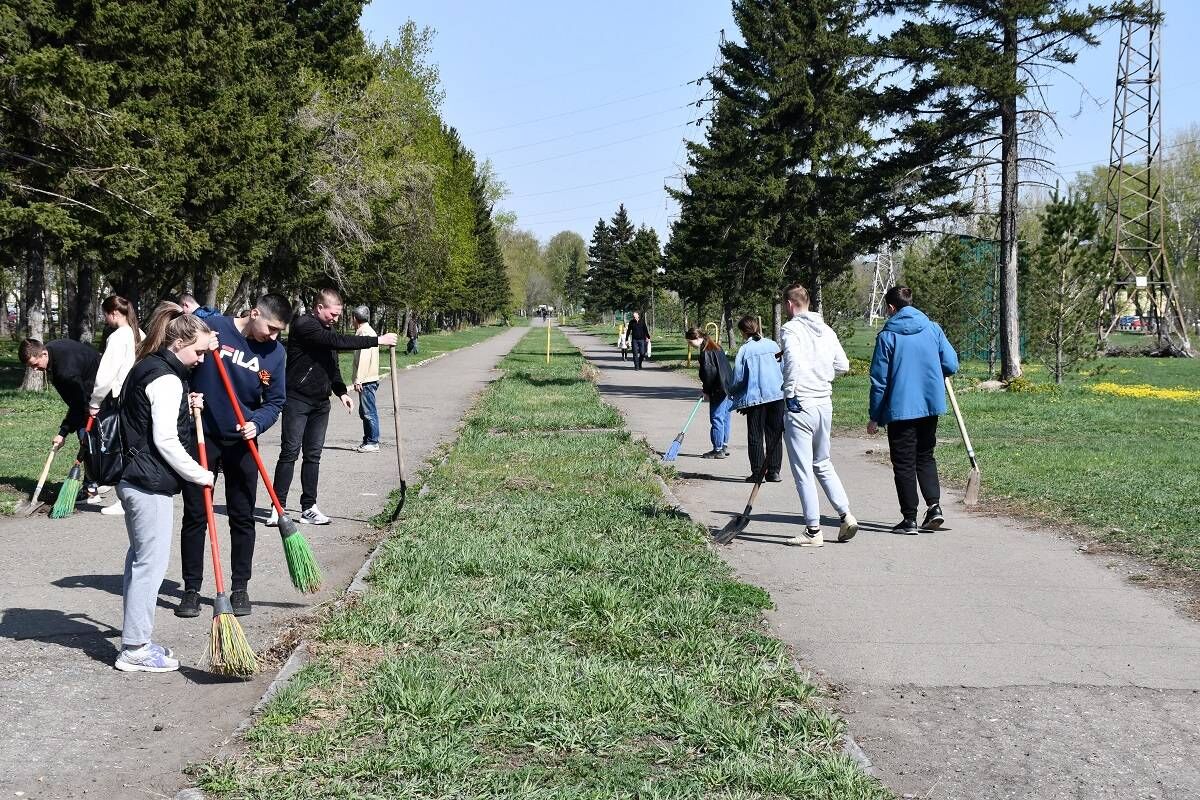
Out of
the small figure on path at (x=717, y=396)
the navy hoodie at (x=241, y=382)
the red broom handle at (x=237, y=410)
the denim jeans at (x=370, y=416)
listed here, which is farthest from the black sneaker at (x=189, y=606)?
the small figure on path at (x=717, y=396)

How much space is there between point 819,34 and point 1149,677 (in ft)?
83.1

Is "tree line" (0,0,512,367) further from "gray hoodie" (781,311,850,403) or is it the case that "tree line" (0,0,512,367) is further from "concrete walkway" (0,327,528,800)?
"gray hoodie" (781,311,850,403)

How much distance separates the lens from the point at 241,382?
7.30 m

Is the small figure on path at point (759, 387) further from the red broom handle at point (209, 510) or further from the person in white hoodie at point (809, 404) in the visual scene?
the red broom handle at point (209, 510)

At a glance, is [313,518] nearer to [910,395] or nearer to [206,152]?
[910,395]

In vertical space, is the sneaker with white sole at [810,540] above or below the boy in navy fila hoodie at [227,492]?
below

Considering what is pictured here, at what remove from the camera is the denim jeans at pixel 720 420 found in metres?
14.4

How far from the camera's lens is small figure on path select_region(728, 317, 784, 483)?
11711 mm

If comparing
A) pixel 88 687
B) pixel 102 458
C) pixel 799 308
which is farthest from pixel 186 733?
pixel 799 308

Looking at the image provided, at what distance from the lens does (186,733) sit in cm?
489

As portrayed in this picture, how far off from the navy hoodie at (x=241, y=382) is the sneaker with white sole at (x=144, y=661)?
1.48 m

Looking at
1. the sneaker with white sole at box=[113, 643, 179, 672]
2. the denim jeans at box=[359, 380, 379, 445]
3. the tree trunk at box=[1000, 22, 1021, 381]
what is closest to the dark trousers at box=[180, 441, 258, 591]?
the sneaker with white sole at box=[113, 643, 179, 672]

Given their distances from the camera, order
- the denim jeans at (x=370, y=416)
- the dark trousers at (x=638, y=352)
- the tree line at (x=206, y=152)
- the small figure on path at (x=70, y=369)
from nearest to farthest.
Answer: the small figure on path at (x=70, y=369) < the denim jeans at (x=370, y=416) < the tree line at (x=206, y=152) < the dark trousers at (x=638, y=352)

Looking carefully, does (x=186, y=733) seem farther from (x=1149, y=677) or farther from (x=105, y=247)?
(x=105, y=247)
